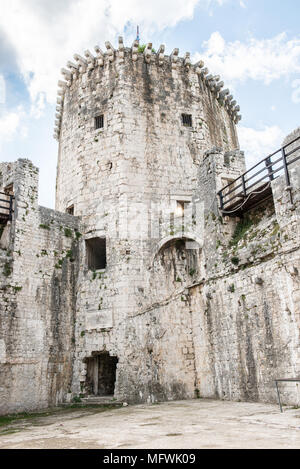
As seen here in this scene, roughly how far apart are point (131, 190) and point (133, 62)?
6562 mm

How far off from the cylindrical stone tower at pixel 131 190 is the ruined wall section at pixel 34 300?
61 cm

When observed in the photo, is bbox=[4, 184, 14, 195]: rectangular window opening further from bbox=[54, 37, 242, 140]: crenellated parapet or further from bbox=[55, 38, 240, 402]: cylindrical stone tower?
bbox=[54, 37, 242, 140]: crenellated parapet

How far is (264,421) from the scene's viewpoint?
7.44 meters

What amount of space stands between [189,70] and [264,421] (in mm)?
16592

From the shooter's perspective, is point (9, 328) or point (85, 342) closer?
point (9, 328)

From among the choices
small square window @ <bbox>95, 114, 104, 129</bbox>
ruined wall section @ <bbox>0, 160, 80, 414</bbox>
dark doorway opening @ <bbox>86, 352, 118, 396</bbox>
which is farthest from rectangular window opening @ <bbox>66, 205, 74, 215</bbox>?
dark doorway opening @ <bbox>86, 352, 118, 396</bbox>

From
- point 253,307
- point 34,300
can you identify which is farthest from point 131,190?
point 253,307

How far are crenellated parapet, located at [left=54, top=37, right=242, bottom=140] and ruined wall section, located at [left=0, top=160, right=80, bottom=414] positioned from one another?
6509 mm

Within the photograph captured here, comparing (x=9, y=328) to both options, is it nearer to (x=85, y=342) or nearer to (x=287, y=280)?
(x=85, y=342)

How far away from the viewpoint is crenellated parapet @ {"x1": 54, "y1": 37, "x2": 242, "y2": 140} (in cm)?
1853

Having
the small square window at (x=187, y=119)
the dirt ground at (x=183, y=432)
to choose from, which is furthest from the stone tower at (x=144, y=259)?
the dirt ground at (x=183, y=432)

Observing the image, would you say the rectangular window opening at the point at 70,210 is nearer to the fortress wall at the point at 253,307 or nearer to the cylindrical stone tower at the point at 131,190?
the cylindrical stone tower at the point at 131,190

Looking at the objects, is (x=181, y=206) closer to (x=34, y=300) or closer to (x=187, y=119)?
(x=187, y=119)
